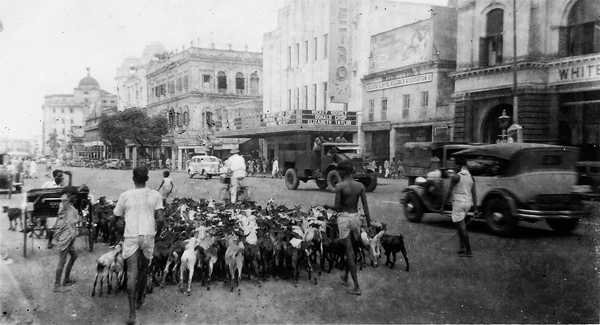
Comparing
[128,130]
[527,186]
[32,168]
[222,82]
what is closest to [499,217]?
[527,186]

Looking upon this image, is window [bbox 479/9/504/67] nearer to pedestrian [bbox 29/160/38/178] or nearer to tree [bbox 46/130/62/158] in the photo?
pedestrian [bbox 29/160/38/178]

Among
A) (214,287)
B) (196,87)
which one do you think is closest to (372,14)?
(196,87)

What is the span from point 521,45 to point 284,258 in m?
20.5

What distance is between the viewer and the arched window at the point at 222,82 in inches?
2133

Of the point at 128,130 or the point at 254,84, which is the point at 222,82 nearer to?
the point at 254,84

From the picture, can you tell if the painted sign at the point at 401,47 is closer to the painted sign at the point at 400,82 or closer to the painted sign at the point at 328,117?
the painted sign at the point at 400,82

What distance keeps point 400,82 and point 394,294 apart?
26867 millimetres

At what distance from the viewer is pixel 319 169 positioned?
71.5 ft

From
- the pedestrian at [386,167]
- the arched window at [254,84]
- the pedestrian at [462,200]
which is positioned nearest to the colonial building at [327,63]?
the pedestrian at [386,167]

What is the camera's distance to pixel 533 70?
2364 centimetres

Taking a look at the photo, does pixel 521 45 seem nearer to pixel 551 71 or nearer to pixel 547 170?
pixel 551 71

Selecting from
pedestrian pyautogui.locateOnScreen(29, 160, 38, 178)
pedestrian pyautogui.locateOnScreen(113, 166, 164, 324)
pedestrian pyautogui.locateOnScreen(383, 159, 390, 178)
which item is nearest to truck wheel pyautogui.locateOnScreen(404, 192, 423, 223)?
pedestrian pyautogui.locateOnScreen(113, 166, 164, 324)

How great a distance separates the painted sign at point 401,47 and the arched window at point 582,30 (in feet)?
29.4

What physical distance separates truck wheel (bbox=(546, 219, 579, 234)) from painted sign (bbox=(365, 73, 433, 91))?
20084 mm
